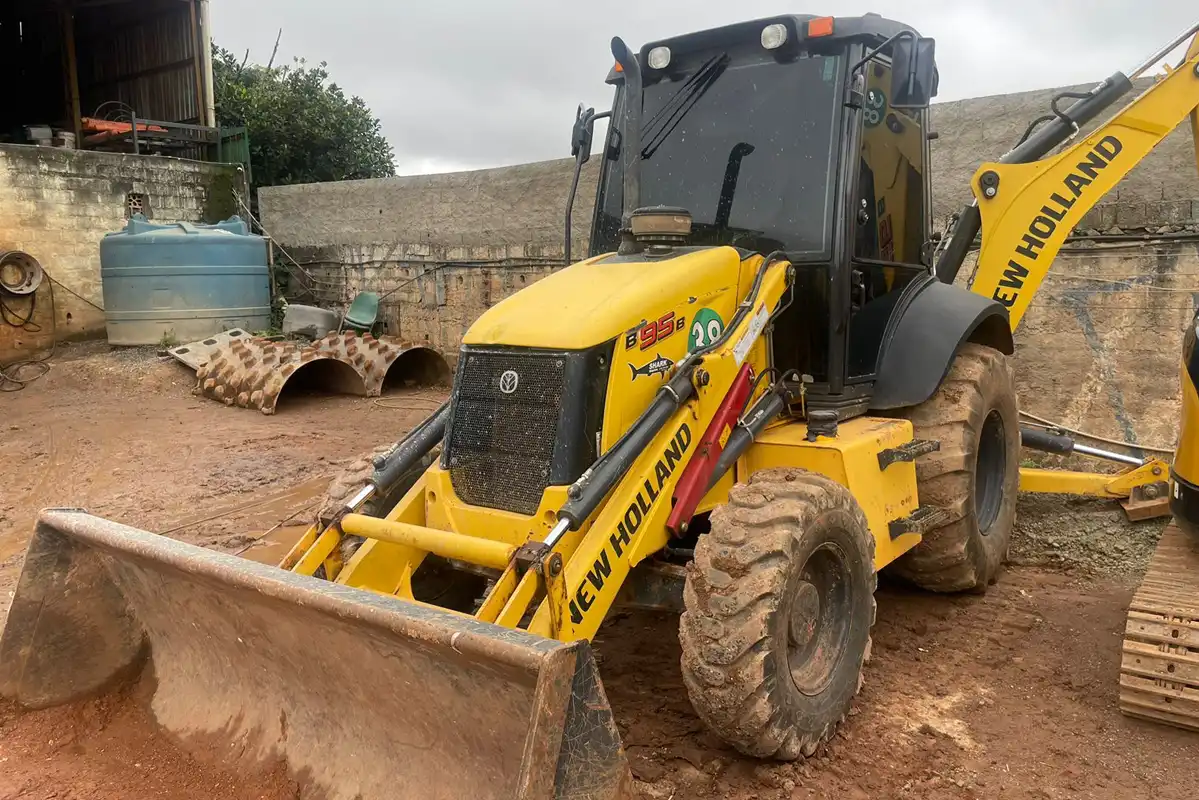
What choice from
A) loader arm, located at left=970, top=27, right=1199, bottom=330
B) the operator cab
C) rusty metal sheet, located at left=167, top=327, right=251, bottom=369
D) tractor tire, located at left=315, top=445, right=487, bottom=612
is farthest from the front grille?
rusty metal sheet, located at left=167, top=327, right=251, bottom=369

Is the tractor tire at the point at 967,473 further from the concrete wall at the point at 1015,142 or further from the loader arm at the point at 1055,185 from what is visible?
the concrete wall at the point at 1015,142

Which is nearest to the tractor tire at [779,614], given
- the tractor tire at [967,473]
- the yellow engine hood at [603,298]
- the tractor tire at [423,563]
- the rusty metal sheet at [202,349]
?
the yellow engine hood at [603,298]

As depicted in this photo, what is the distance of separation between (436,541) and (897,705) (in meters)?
1.95

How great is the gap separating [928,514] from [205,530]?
4.53 m

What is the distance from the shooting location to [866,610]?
3.44 meters

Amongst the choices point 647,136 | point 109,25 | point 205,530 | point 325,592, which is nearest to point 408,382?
point 205,530

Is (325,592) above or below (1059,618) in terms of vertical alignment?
above

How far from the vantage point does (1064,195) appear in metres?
4.78

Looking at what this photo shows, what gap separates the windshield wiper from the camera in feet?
13.6

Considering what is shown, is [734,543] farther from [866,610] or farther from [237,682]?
[237,682]

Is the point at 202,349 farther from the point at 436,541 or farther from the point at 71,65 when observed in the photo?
the point at 71,65

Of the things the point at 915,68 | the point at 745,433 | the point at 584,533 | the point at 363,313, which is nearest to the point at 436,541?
the point at 584,533

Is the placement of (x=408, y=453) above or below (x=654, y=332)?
below

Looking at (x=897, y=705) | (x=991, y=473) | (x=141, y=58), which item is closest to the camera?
(x=897, y=705)
